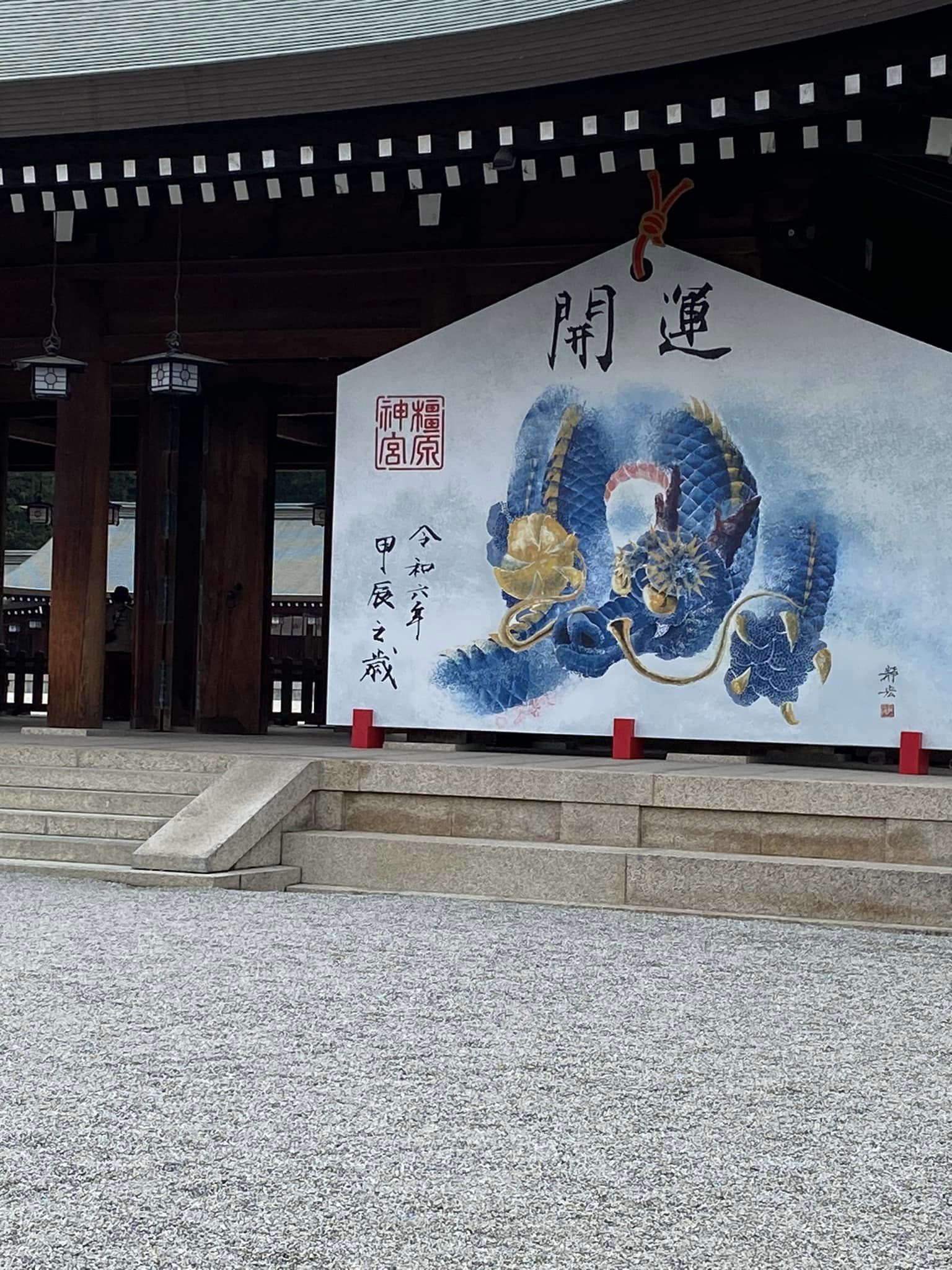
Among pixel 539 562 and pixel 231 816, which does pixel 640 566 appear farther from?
pixel 231 816


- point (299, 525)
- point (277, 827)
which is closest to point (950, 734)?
point (277, 827)

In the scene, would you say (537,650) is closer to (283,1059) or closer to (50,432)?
(283,1059)

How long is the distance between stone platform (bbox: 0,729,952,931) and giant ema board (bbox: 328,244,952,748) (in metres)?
0.50

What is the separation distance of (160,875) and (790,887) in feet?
Result: 9.71

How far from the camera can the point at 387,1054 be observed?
4.72m

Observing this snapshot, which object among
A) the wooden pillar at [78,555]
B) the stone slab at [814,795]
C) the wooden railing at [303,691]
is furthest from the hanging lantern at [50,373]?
the wooden railing at [303,691]

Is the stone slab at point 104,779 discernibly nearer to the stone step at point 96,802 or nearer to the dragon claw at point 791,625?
the stone step at point 96,802

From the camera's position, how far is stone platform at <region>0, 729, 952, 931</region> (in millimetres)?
7578

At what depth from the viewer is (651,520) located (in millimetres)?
9320

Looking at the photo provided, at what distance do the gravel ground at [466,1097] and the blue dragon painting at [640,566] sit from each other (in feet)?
7.62

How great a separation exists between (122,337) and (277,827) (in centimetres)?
431

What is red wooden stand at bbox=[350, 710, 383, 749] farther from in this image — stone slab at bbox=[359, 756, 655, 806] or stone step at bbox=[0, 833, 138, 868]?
stone step at bbox=[0, 833, 138, 868]

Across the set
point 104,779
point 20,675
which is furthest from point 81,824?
point 20,675

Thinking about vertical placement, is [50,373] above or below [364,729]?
above
